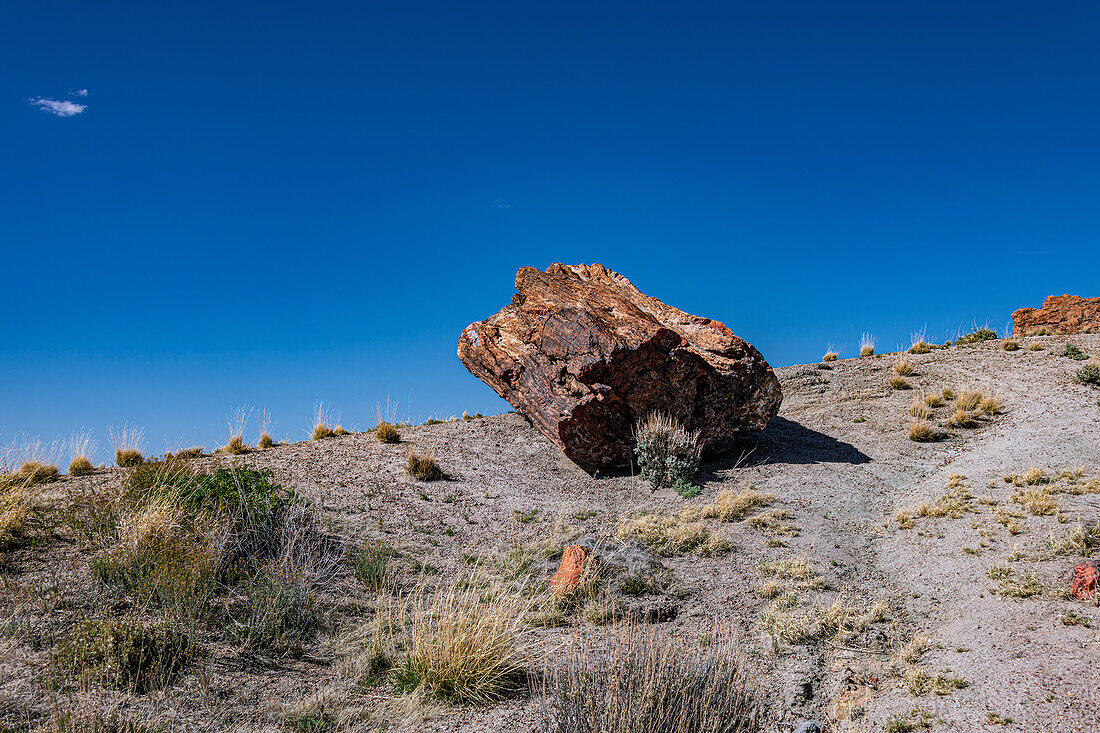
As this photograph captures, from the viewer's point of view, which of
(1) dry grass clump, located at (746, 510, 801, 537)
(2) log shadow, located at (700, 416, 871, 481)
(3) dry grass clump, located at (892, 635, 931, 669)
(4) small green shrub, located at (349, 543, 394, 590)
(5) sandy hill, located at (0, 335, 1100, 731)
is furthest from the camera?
(2) log shadow, located at (700, 416, 871, 481)

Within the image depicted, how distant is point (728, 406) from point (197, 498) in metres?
9.37

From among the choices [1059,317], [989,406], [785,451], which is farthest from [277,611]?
[1059,317]

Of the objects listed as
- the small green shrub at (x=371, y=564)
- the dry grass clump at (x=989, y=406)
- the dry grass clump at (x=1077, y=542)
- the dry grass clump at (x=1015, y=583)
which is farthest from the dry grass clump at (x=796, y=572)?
the dry grass clump at (x=989, y=406)

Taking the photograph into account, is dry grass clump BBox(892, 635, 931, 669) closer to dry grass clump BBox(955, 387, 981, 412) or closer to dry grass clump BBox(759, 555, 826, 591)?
dry grass clump BBox(759, 555, 826, 591)

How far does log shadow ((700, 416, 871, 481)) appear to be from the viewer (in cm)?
1177

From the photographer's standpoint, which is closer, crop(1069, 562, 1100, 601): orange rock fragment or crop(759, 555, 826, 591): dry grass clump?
crop(1069, 562, 1100, 601): orange rock fragment

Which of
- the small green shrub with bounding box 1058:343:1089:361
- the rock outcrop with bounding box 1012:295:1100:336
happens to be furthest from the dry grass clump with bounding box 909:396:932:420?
the rock outcrop with bounding box 1012:295:1100:336

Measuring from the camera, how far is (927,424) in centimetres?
1277

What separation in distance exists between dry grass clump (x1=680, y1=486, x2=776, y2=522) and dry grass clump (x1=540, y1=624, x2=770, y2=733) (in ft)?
16.1

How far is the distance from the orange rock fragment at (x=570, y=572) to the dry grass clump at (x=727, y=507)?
248cm

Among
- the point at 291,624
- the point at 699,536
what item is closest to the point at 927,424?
the point at 699,536

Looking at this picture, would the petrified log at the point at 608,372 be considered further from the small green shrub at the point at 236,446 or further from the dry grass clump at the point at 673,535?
the small green shrub at the point at 236,446

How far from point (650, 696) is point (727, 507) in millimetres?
6100

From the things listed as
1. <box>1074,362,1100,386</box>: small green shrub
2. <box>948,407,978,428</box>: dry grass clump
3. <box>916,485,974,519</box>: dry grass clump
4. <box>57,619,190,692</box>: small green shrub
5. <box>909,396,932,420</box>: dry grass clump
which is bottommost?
<box>57,619,190,692</box>: small green shrub
